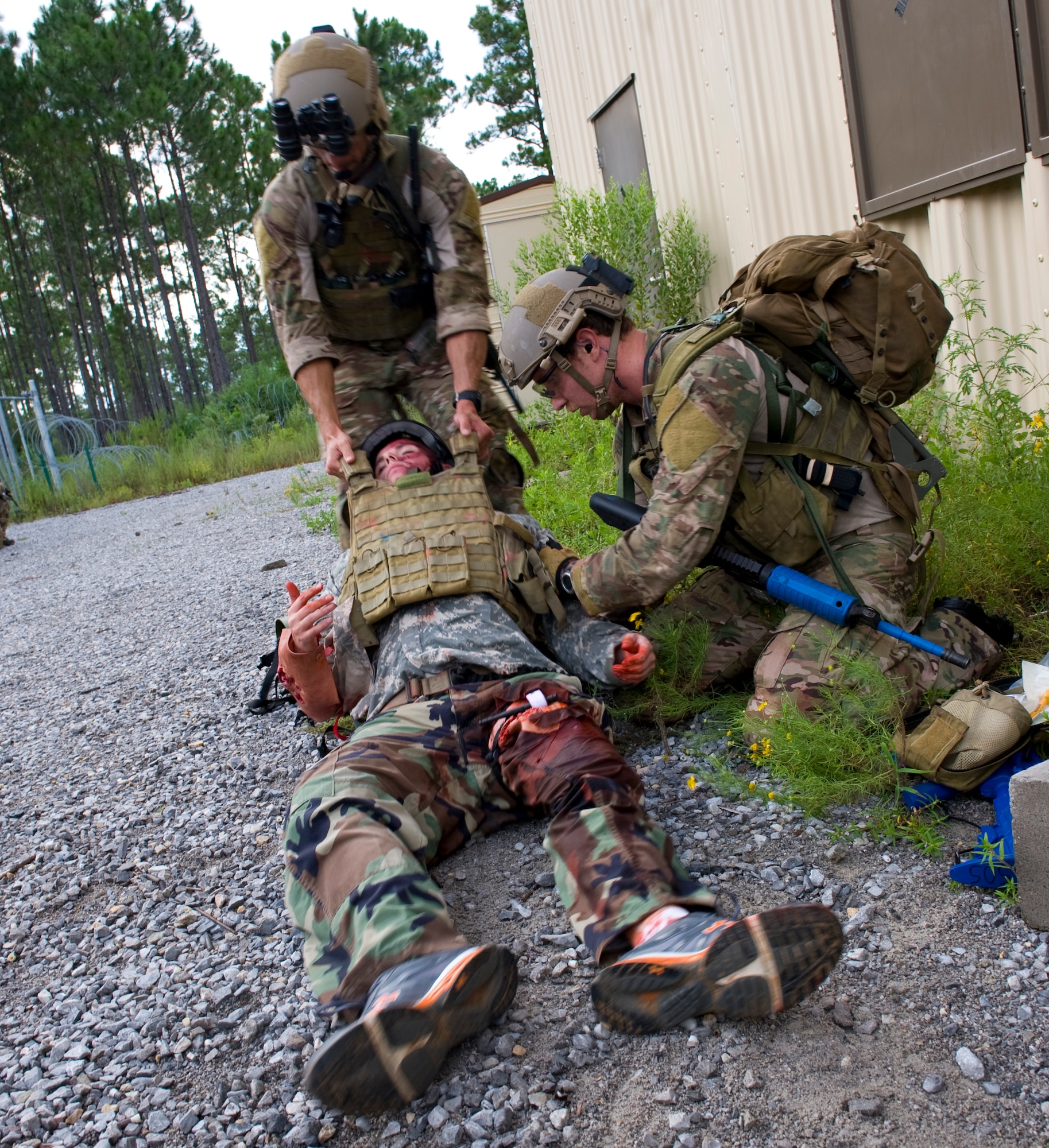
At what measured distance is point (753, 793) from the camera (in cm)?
260

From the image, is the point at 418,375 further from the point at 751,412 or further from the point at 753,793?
the point at 753,793

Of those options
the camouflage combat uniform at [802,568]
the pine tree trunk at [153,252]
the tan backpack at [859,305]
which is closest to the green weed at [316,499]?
the camouflage combat uniform at [802,568]

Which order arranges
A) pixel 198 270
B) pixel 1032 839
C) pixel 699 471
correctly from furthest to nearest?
1. pixel 198 270
2. pixel 699 471
3. pixel 1032 839

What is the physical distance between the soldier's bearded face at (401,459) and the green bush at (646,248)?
Answer: 4419mm

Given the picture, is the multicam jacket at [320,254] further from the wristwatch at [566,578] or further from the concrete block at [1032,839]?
the concrete block at [1032,839]

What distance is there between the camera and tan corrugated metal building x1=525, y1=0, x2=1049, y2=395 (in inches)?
147

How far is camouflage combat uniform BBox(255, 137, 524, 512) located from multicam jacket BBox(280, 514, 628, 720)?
90 cm

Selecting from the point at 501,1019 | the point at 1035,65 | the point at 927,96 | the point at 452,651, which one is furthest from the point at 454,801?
the point at 927,96

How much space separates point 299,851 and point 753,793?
126 centimetres

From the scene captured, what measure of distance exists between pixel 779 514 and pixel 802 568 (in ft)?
0.77

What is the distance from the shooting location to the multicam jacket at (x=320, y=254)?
3607 millimetres

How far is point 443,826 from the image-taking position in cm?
249

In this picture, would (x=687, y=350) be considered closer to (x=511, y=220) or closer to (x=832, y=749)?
(x=832, y=749)

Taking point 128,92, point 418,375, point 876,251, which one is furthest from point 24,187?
point 876,251
